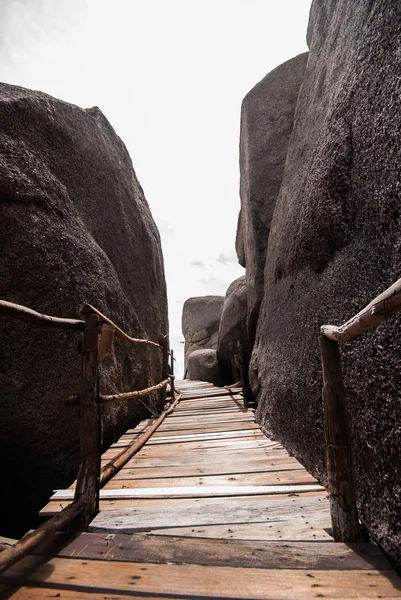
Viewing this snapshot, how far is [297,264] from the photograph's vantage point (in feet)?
11.3

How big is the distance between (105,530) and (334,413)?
1362mm

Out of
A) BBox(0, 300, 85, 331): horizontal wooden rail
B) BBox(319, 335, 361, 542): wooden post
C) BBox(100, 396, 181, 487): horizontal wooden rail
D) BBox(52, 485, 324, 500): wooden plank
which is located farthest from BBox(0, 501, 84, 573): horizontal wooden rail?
BBox(319, 335, 361, 542): wooden post

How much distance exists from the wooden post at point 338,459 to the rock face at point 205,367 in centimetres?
1412

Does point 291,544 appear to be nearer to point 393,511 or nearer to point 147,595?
point 393,511

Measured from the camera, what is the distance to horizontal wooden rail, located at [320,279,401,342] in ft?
3.79

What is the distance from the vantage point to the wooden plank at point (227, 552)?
1.39 metres

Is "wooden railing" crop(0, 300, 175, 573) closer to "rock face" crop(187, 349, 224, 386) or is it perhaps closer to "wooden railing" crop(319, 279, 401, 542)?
"wooden railing" crop(319, 279, 401, 542)

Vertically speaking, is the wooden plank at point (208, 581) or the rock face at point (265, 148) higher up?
the rock face at point (265, 148)

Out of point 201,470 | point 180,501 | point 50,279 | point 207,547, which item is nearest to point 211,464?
point 201,470

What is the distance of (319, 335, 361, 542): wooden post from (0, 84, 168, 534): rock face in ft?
9.15

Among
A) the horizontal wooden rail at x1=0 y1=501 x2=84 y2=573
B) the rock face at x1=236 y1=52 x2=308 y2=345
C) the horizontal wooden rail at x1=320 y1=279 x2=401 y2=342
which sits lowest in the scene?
the horizontal wooden rail at x1=0 y1=501 x2=84 y2=573

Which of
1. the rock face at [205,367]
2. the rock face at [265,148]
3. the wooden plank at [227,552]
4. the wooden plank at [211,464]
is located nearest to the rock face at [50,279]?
the wooden plank at [211,464]

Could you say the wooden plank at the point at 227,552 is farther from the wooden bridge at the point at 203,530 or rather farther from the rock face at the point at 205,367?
the rock face at the point at 205,367

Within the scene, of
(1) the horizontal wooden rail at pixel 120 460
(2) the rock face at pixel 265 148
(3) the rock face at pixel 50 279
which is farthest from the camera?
(2) the rock face at pixel 265 148
